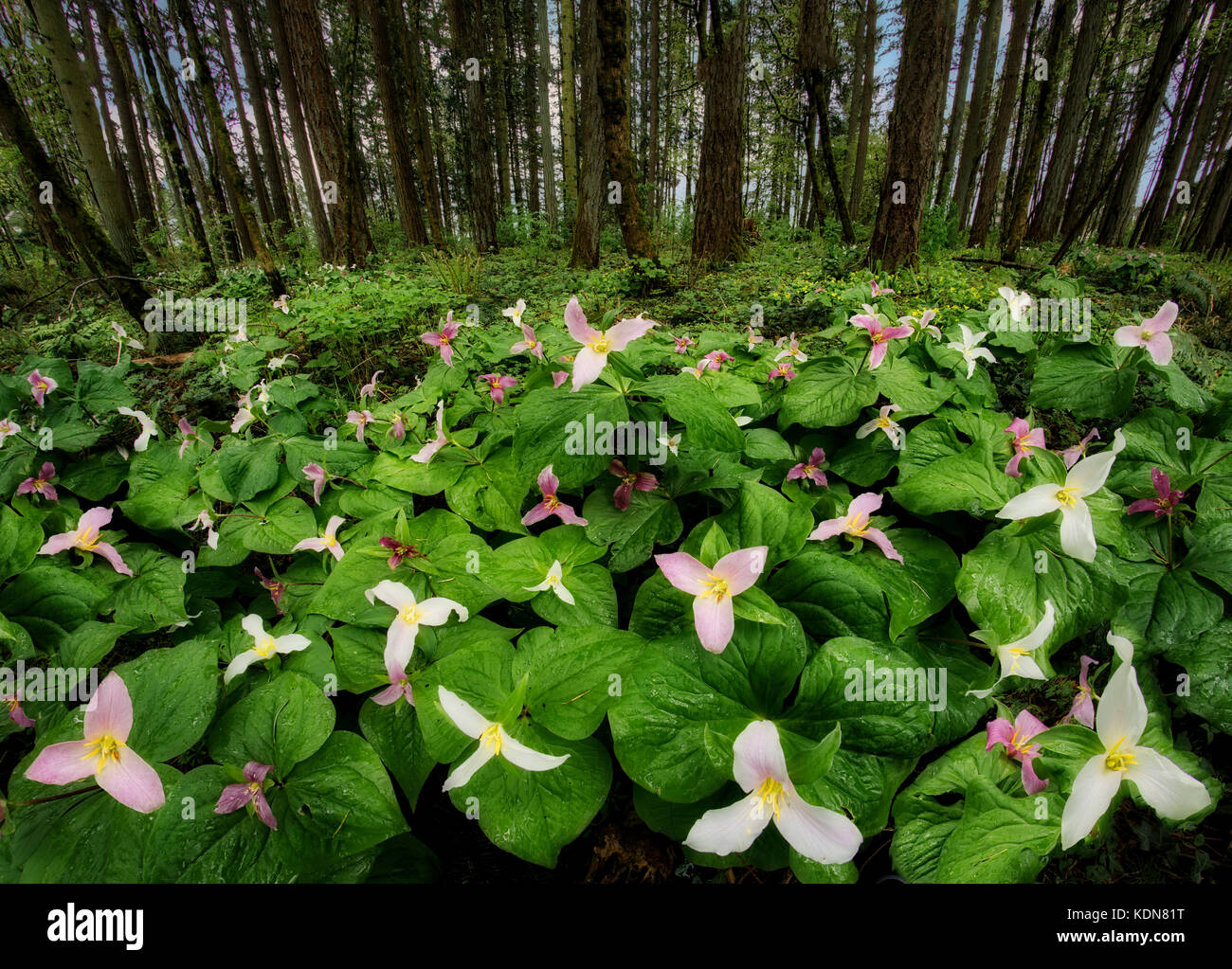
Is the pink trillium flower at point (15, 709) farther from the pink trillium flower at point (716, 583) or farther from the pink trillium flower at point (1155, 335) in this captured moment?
the pink trillium flower at point (1155, 335)

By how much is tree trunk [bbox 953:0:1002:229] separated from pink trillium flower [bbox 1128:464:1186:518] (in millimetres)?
16812

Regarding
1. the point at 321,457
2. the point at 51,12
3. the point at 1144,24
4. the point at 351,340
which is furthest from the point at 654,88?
the point at 321,457

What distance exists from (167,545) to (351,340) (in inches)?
97.0

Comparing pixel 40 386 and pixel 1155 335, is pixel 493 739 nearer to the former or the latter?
pixel 1155 335

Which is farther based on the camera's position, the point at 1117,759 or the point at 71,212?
the point at 71,212

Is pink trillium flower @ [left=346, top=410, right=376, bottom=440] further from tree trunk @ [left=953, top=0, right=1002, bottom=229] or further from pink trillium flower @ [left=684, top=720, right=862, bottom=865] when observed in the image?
tree trunk @ [left=953, top=0, right=1002, bottom=229]

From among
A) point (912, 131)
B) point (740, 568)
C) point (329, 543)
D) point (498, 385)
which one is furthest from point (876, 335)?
point (912, 131)

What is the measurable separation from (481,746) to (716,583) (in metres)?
0.59

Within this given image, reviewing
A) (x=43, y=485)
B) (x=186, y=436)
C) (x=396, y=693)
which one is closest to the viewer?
(x=396, y=693)

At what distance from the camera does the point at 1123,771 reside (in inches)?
36.9

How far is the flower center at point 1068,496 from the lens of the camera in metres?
1.20

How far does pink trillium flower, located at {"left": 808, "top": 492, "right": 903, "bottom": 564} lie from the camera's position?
4.57ft
